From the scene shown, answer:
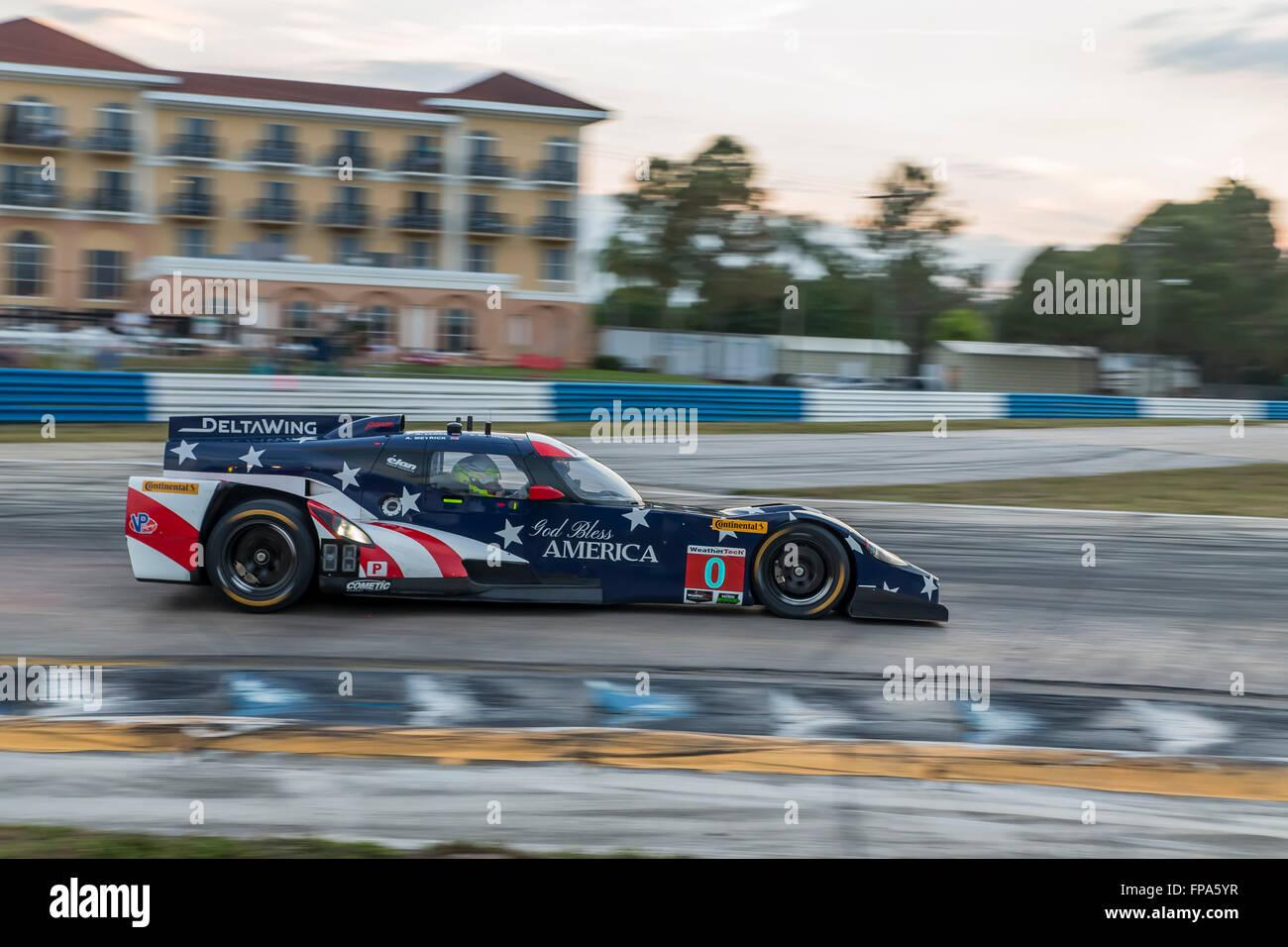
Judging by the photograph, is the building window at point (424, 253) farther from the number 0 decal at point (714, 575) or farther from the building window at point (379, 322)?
the number 0 decal at point (714, 575)

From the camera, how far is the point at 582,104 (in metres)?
44.3

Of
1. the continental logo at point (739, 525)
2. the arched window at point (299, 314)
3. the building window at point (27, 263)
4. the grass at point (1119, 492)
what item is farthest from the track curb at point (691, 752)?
the building window at point (27, 263)

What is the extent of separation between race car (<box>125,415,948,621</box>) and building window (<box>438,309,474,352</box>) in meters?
A: 33.7

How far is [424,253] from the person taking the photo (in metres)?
43.9

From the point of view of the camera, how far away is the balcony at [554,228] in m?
44.6

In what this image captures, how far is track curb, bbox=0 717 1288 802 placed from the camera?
4.86 m

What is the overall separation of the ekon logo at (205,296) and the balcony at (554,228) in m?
10.8

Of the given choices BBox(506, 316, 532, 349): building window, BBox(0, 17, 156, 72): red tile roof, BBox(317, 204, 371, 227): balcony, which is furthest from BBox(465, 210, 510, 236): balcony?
BBox(0, 17, 156, 72): red tile roof

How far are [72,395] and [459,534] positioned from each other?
49.8ft

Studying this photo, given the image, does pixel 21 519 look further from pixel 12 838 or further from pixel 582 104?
pixel 582 104

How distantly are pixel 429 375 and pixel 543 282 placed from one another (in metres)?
17.8

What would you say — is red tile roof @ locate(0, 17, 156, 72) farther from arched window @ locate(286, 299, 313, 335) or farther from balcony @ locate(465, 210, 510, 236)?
balcony @ locate(465, 210, 510, 236)
